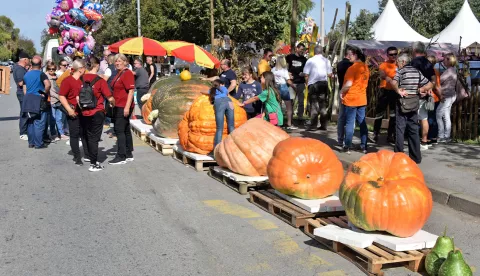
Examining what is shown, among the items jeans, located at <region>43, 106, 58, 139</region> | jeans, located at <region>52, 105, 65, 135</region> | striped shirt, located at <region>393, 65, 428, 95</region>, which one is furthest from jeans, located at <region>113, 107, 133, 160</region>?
striped shirt, located at <region>393, 65, 428, 95</region>

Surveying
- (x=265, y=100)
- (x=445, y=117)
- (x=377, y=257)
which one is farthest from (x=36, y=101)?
(x=377, y=257)

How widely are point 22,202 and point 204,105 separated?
3.53m

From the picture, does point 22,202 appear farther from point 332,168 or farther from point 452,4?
point 452,4

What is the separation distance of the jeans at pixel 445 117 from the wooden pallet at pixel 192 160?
15.8 ft

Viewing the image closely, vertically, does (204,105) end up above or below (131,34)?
below

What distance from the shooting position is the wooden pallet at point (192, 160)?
8797 mm

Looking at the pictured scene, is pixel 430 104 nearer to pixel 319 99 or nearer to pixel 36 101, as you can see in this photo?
pixel 319 99

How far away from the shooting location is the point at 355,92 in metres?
9.13

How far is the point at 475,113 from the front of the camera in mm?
10992

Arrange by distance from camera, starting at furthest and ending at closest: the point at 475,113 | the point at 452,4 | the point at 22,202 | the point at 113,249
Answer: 1. the point at 452,4
2. the point at 475,113
3. the point at 22,202
4. the point at 113,249

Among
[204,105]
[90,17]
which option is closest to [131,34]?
[90,17]

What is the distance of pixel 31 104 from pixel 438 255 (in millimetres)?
9363

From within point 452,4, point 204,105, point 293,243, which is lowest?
point 293,243

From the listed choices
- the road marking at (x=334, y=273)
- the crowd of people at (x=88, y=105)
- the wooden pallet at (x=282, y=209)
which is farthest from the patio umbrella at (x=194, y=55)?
the road marking at (x=334, y=273)
